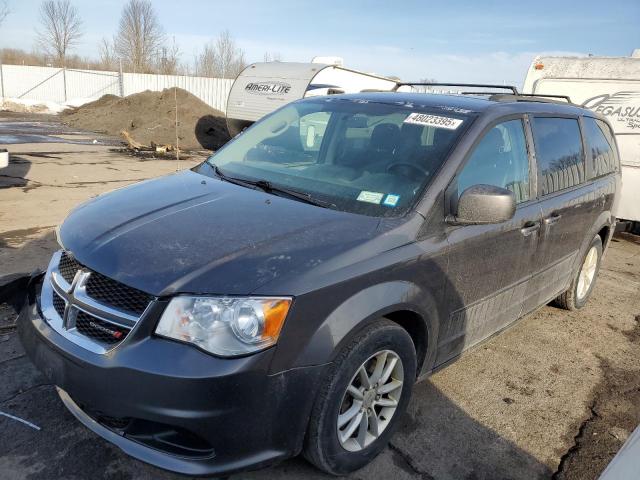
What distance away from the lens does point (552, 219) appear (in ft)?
12.4

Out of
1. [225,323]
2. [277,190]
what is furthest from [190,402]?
[277,190]

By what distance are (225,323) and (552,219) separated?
2691 mm

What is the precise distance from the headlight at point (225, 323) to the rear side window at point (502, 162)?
1.44 meters

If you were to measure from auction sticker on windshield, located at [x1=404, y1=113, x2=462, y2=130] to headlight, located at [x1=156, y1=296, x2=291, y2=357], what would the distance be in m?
1.67

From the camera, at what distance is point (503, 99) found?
375 centimetres

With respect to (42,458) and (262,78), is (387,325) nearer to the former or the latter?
(42,458)

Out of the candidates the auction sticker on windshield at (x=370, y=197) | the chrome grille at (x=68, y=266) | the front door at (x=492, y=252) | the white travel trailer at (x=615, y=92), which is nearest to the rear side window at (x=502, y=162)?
the front door at (x=492, y=252)

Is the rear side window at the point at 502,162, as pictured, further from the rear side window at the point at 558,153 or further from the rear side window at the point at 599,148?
the rear side window at the point at 599,148

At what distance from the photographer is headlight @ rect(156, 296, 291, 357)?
2098mm

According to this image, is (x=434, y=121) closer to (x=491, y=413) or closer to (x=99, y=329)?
(x=491, y=413)

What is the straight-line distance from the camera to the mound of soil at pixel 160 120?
1995 cm

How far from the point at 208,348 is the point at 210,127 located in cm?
1994

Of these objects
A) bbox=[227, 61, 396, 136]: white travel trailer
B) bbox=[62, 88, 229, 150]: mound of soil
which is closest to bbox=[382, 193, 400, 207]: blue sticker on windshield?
bbox=[227, 61, 396, 136]: white travel trailer

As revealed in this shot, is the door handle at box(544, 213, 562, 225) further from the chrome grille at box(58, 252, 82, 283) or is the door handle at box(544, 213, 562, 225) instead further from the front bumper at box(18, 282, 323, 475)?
the chrome grille at box(58, 252, 82, 283)
